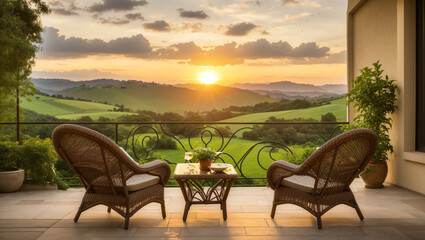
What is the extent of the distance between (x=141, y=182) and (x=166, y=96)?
32.8 feet

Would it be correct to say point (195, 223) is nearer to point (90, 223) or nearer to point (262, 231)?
point (262, 231)

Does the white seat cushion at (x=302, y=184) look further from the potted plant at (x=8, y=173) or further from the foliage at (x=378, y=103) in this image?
the potted plant at (x=8, y=173)

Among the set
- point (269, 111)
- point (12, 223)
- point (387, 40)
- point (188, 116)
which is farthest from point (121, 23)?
point (12, 223)

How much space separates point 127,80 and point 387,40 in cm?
995

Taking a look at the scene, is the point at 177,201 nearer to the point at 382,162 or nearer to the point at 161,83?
the point at 382,162

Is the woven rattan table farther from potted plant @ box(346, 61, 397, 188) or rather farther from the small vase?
potted plant @ box(346, 61, 397, 188)

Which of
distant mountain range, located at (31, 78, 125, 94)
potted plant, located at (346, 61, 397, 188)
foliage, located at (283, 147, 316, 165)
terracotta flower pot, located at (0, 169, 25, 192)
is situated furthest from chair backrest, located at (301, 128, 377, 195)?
distant mountain range, located at (31, 78, 125, 94)

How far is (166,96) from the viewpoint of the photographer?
531 inches

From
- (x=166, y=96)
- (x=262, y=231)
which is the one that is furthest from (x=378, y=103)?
(x=166, y=96)

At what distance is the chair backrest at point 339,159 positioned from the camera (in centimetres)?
336

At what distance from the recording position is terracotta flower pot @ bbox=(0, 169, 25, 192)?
5.08 metres

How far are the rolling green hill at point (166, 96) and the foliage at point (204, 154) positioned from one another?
859cm

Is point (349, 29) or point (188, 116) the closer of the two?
point (349, 29)

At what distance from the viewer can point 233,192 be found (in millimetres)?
5145
